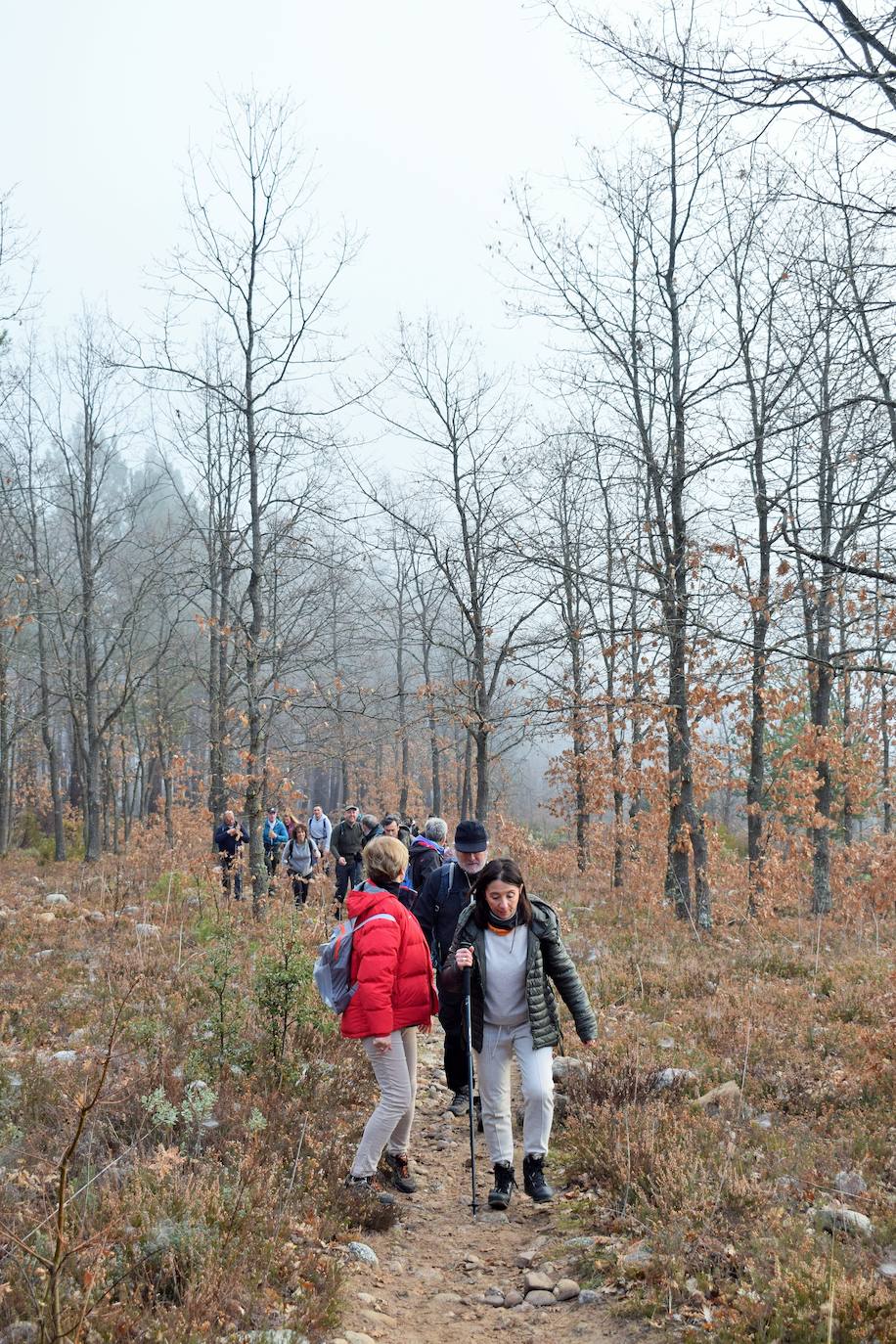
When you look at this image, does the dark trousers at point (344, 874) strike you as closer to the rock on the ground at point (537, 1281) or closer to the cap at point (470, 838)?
the cap at point (470, 838)

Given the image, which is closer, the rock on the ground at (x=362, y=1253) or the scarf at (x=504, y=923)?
the rock on the ground at (x=362, y=1253)

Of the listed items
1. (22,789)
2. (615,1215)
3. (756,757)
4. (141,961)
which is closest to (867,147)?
(615,1215)

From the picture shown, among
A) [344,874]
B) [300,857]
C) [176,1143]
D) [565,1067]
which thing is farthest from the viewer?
[300,857]

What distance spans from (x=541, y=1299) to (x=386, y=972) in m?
1.73

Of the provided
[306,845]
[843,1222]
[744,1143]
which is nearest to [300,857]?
[306,845]

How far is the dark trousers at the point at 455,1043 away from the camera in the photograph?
5.67 metres

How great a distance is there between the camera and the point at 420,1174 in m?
6.18

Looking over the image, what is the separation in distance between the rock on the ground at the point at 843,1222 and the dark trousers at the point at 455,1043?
2.15 m

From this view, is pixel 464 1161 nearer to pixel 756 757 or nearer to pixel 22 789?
pixel 756 757

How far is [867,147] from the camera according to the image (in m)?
5.62

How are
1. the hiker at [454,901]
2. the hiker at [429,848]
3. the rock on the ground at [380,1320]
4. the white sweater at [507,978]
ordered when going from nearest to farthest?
the rock on the ground at [380,1320], the white sweater at [507,978], the hiker at [454,901], the hiker at [429,848]

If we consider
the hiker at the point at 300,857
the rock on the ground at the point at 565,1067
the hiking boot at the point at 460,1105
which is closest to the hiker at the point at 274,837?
the hiker at the point at 300,857

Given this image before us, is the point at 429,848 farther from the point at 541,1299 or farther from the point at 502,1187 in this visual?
the point at 541,1299

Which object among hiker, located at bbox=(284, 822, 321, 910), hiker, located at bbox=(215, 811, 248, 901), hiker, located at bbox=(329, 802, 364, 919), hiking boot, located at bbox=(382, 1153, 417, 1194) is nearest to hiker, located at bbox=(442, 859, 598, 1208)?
hiking boot, located at bbox=(382, 1153, 417, 1194)
